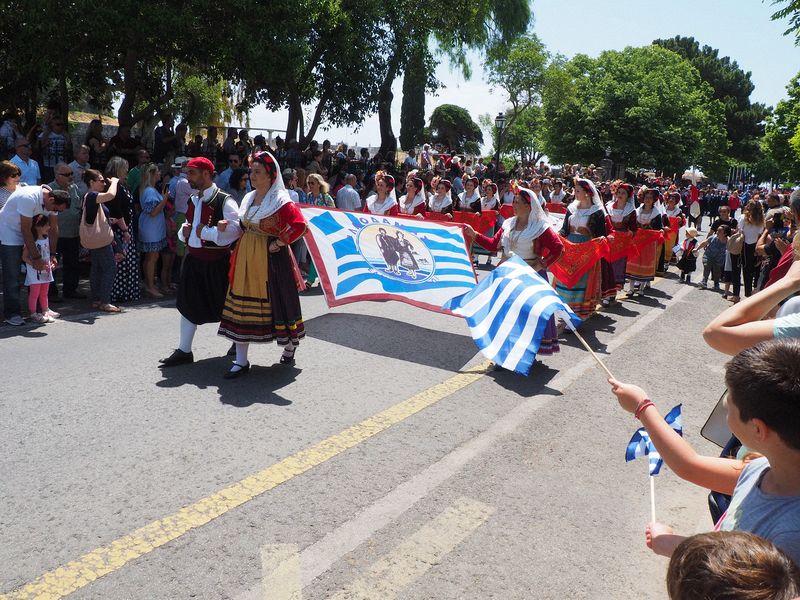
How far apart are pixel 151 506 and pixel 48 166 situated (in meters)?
9.97

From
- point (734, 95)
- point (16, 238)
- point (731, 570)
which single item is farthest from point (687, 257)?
point (734, 95)

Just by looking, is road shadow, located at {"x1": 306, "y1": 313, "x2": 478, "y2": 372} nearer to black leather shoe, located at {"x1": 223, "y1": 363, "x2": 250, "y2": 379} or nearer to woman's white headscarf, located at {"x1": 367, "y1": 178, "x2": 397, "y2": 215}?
black leather shoe, located at {"x1": 223, "y1": 363, "x2": 250, "y2": 379}

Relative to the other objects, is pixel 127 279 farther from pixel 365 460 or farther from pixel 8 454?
pixel 365 460

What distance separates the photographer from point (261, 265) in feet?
20.7

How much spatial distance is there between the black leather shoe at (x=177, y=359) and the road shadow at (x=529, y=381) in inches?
104

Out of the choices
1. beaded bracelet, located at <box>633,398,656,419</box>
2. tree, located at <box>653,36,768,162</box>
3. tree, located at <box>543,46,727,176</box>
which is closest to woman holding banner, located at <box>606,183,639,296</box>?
beaded bracelet, located at <box>633,398,656,419</box>

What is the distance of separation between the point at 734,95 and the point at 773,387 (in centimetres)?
8962

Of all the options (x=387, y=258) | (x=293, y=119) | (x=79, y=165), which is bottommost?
(x=387, y=258)

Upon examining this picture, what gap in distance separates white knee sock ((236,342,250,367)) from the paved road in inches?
5.8

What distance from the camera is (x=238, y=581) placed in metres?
3.32

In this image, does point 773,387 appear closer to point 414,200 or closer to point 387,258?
point 387,258

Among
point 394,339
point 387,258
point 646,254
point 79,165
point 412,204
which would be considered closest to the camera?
point 394,339

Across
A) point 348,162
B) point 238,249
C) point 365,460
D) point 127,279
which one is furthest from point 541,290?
point 348,162

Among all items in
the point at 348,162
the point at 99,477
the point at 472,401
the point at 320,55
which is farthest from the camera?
the point at 348,162
